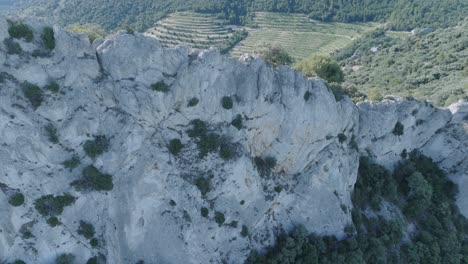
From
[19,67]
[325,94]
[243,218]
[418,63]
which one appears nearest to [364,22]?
[418,63]

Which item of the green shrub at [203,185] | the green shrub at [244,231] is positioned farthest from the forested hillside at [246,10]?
the green shrub at [244,231]

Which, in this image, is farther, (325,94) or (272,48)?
(272,48)

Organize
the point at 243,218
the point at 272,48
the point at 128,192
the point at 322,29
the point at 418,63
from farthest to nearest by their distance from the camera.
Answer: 1. the point at 322,29
2. the point at 418,63
3. the point at 272,48
4. the point at 243,218
5. the point at 128,192

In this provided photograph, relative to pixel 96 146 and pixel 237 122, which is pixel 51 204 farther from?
pixel 237 122

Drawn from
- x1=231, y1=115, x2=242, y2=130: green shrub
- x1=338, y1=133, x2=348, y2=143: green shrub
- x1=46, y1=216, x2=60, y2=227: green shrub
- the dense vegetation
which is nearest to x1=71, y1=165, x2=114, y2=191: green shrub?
x1=46, y1=216, x2=60, y2=227: green shrub

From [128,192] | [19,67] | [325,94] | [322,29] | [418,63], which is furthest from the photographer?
[322,29]

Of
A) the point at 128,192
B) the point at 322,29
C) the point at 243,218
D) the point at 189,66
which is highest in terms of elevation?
the point at 189,66

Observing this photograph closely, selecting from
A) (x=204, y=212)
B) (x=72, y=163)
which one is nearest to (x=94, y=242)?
(x=72, y=163)

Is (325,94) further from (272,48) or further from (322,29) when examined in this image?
(322,29)
